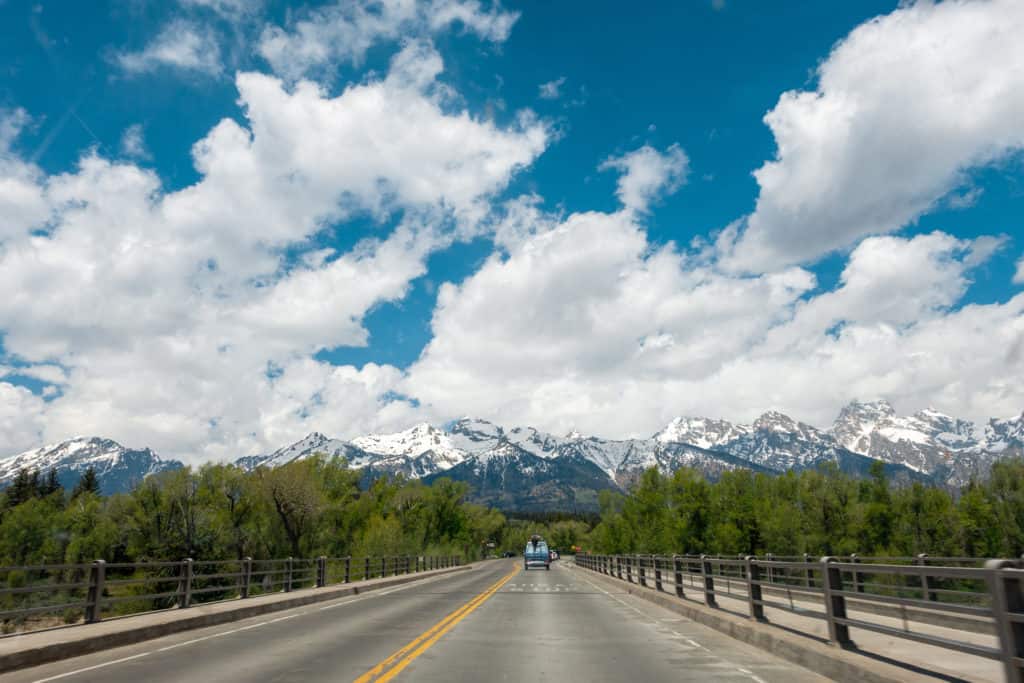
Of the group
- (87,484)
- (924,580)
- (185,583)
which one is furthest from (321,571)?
(87,484)

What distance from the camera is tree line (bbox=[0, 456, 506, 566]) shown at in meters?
56.4

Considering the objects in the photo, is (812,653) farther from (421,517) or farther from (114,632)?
(421,517)

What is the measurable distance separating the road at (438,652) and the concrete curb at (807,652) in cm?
21

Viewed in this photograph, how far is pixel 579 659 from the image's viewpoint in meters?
10.8

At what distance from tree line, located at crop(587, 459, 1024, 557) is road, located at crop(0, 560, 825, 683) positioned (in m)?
45.6

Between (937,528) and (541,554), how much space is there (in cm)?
3885

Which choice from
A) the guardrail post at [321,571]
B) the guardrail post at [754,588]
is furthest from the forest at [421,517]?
the guardrail post at [754,588]

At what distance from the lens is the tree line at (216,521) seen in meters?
56.4

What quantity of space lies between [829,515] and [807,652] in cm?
7298

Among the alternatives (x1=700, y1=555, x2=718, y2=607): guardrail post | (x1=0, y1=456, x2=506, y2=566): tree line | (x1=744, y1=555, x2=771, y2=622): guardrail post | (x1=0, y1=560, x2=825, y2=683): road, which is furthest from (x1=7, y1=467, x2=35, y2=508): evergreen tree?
(x1=744, y1=555, x2=771, y2=622): guardrail post

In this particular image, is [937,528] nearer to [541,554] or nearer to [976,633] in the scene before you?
[541,554]

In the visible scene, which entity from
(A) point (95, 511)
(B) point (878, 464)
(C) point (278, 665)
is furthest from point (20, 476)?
(C) point (278, 665)

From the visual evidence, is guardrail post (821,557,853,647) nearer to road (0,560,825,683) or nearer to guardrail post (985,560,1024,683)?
road (0,560,825,683)

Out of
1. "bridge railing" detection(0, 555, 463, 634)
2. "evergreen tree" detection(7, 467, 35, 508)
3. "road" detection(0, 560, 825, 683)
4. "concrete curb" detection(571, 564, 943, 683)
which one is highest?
"evergreen tree" detection(7, 467, 35, 508)
